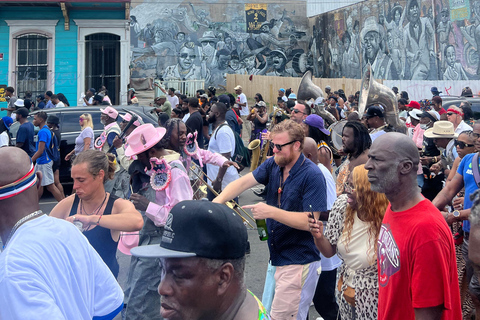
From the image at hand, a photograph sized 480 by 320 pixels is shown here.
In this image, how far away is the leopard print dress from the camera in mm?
3465

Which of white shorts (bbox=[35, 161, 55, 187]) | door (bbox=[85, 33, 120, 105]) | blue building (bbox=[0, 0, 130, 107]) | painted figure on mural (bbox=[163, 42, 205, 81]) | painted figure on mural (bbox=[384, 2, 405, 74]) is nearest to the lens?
white shorts (bbox=[35, 161, 55, 187])

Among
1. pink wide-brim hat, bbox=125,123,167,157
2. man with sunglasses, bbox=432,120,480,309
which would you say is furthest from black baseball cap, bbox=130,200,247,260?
man with sunglasses, bbox=432,120,480,309

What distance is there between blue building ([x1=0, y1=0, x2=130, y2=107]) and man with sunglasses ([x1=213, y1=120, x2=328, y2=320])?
18.2 m

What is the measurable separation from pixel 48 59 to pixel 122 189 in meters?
17.2

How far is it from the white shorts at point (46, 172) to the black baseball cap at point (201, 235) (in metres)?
8.76

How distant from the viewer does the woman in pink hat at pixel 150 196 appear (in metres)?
4.27

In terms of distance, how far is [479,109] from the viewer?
42.2 ft

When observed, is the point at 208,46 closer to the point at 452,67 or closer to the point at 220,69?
the point at 220,69

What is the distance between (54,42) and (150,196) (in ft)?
61.1

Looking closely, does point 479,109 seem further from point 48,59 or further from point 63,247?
point 48,59

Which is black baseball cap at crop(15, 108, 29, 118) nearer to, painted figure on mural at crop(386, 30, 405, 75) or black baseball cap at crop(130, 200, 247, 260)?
black baseball cap at crop(130, 200, 247, 260)

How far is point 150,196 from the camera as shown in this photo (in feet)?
15.1

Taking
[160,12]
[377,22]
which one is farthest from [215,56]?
[377,22]

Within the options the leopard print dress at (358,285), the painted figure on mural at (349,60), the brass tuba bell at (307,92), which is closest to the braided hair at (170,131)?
the leopard print dress at (358,285)
